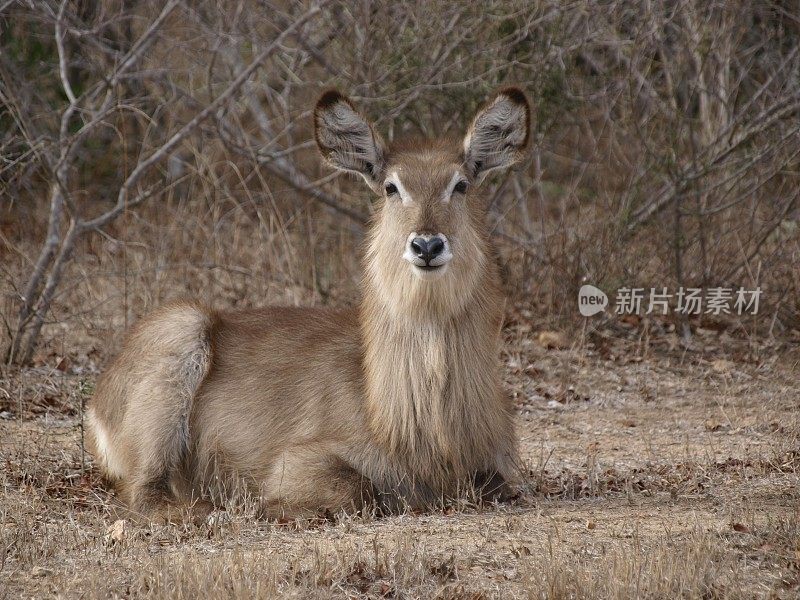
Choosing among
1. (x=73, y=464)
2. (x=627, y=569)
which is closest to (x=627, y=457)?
(x=627, y=569)

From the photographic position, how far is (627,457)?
24.9 ft

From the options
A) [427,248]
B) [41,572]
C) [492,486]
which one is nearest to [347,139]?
[427,248]

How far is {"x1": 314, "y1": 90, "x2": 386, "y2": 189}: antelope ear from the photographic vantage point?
652 centimetres

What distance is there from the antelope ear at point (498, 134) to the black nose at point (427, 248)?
2.94 ft

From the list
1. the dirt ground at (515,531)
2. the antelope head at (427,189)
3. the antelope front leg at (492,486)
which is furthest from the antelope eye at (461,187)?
the dirt ground at (515,531)

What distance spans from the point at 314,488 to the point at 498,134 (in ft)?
7.25

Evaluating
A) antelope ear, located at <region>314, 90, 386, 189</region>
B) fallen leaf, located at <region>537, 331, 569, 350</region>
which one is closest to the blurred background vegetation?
fallen leaf, located at <region>537, 331, 569, 350</region>

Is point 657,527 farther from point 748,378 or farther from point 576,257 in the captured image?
point 576,257

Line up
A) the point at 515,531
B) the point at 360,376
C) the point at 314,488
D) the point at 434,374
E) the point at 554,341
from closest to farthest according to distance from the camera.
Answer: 1. the point at 515,531
2. the point at 314,488
3. the point at 434,374
4. the point at 360,376
5. the point at 554,341

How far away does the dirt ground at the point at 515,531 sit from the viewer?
4793mm

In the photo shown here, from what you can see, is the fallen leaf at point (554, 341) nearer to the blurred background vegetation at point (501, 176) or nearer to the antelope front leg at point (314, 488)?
the blurred background vegetation at point (501, 176)

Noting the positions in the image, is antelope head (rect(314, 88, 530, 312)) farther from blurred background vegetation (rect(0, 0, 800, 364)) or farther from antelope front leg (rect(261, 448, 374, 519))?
blurred background vegetation (rect(0, 0, 800, 364))

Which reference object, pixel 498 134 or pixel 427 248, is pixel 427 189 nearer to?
pixel 427 248

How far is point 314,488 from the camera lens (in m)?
6.10
